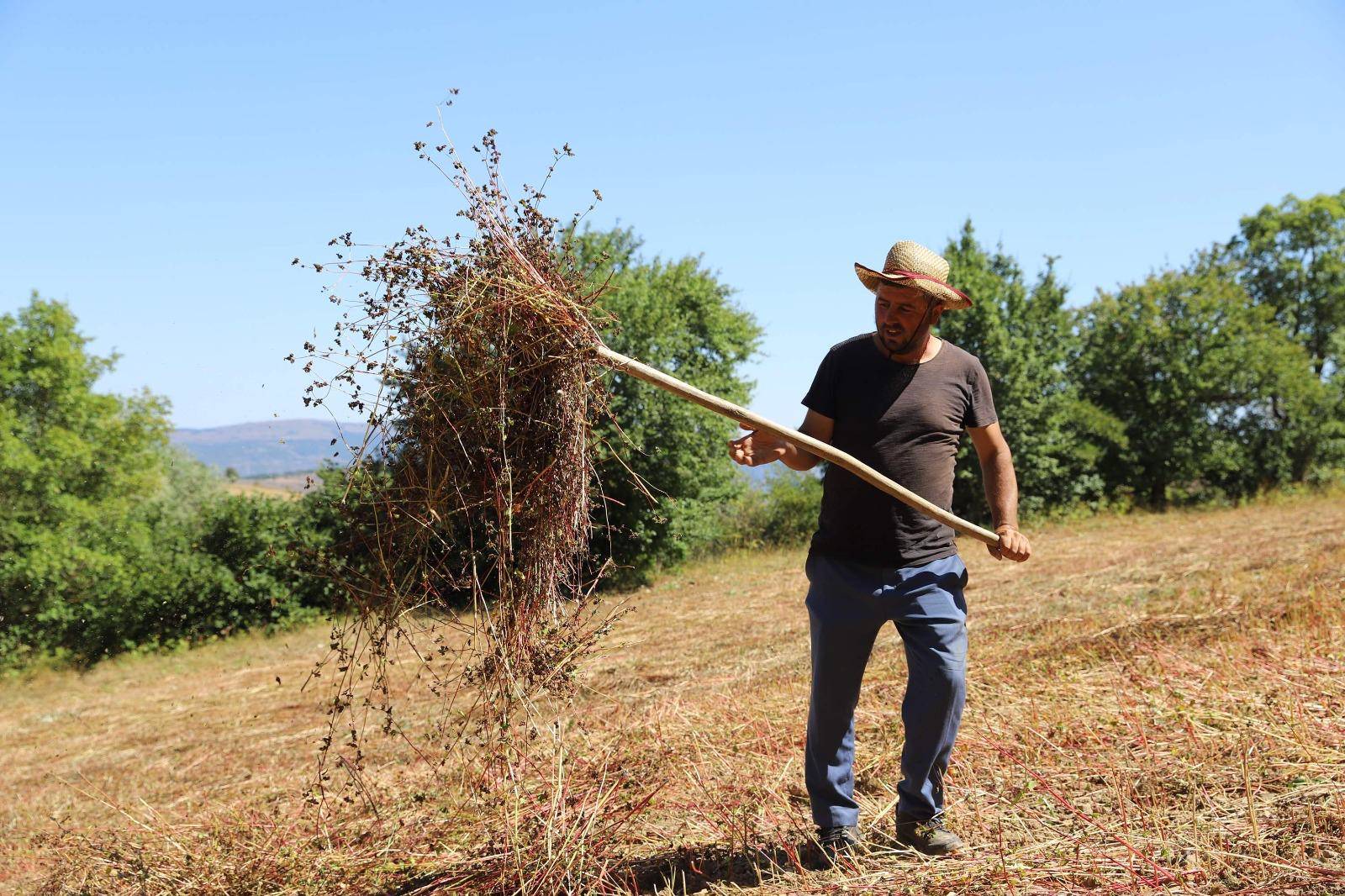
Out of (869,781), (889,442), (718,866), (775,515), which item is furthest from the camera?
(775,515)

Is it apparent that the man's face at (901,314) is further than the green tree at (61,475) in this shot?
No

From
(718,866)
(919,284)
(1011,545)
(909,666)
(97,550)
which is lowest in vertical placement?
(718,866)

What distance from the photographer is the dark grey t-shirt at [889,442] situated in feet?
10.5

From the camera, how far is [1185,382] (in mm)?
20531

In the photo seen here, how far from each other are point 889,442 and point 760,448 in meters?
0.46

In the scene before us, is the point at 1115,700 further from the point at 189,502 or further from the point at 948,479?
the point at 189,502

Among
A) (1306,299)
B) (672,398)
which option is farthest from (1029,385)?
(1306,299)

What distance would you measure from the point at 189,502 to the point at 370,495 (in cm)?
3022

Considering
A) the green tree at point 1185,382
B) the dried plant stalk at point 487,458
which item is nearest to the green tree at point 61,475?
the dried plant stalk at point 487,458

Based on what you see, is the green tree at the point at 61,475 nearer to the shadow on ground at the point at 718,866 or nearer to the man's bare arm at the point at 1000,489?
the shadow on ground at the point at 718,866

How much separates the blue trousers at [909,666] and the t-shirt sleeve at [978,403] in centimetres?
55

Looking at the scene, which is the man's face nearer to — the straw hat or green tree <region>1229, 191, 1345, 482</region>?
the straw hat

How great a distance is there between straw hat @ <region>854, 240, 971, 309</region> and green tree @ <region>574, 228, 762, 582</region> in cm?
962

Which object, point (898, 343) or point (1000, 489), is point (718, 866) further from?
point (898, 343)
